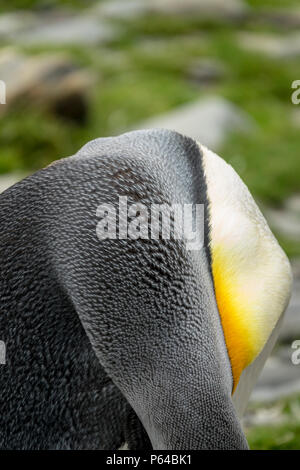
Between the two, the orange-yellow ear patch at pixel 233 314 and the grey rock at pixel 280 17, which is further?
the grey rock at pixel 280 17

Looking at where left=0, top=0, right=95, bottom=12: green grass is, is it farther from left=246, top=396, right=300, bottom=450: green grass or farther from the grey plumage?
the grey plumage

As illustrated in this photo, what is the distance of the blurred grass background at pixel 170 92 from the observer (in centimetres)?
434

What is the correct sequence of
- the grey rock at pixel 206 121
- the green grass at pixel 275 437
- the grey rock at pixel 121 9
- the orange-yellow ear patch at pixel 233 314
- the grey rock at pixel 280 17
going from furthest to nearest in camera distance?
the grey rock at pixel 280 17
the grey rock at pixel 121 9
the grey rock at pixel 206 121
the green grass at pixel 275 437
the orange-yellow ear patch at pixel 233 314

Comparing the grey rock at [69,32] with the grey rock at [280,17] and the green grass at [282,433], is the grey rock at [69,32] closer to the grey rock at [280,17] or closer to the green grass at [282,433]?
the grey rock at [280,17]

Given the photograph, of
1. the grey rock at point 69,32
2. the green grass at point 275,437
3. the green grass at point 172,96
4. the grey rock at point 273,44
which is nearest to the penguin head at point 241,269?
the green grass at point 275,437

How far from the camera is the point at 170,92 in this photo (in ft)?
17.9

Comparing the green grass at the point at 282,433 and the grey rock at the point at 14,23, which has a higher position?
the green grass at the point at 282,433

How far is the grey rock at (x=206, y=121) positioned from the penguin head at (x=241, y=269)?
9.48 ft

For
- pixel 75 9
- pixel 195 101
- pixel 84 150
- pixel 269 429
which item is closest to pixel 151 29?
pixel 75 9

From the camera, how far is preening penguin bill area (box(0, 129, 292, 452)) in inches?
45.1

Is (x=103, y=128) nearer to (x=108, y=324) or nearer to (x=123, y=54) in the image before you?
(x=123, y=54)

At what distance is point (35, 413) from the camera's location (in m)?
1.32

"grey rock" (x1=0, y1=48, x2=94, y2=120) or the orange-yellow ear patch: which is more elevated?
the orange-yellow ear patch

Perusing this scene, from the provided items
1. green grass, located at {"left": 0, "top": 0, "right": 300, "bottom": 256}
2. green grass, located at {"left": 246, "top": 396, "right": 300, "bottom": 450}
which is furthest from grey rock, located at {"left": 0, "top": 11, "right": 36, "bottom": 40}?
green grass, located at {"left": 246, "top": 396, "right": 300, "bottom": 450}
